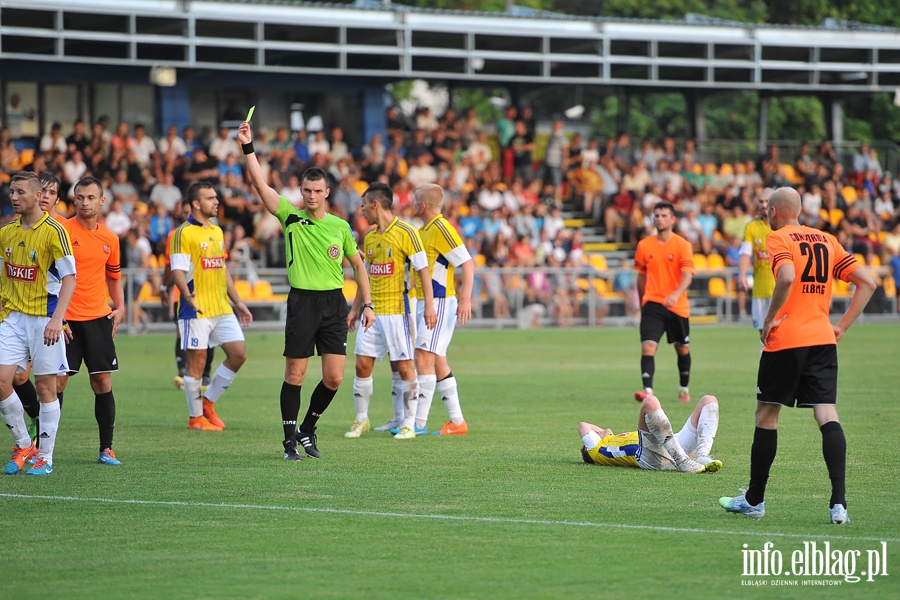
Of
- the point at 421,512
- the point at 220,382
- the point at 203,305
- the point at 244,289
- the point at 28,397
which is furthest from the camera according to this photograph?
the point at 244,289

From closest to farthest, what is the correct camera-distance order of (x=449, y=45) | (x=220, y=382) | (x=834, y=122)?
(x=220, y=382) → (x=449, y=45) → (x=834, y=122)

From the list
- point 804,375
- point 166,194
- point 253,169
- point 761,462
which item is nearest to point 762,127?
point 166,194

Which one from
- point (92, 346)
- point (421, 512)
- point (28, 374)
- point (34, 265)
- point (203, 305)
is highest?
point (34, 265)

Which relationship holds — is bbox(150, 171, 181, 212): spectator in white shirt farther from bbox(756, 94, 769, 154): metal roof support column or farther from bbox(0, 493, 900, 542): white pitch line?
bbox(756, 94, 769, 154): metal roof support column

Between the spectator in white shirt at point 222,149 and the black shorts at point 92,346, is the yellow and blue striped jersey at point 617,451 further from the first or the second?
the spectator in white shirt at point 222,149

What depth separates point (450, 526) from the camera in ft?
24.1

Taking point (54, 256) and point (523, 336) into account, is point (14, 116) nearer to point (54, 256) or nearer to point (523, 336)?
point (523, 336)

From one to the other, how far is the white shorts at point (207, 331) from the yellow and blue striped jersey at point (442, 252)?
2.10 m

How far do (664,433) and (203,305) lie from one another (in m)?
5.39

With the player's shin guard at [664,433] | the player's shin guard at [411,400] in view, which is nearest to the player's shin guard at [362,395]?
the player's shin guard at [411,400]

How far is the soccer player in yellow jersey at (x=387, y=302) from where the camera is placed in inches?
465

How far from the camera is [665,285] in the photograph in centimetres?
1545

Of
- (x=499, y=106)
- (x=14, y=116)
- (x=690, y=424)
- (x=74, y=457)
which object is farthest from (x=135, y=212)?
(x=499, y=106)

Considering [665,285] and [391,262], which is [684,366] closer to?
[665,285]
